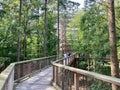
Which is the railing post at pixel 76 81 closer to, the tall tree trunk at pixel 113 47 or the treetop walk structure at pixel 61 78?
the treetop walk structure at pixel 61 78

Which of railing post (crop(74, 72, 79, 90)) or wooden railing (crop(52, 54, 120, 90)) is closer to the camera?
wooden railing (crop(52, 54, 120, 90))

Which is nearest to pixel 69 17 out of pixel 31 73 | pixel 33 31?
pixel 33 31

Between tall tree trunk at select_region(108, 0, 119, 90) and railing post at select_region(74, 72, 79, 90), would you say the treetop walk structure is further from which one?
tall tree trunk at select_region(108, 0, 119, 90)

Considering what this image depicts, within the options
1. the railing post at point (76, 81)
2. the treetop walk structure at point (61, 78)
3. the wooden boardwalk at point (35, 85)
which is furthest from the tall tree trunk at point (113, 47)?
the railing post at point (76, 81)

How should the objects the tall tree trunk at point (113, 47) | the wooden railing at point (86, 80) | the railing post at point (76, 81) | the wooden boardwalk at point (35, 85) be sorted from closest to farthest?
the wooden railing at point (86, 80) < the railing post at point (76, 81) < the tall tree trunk at point (113, 47) < the wooden boardwalk at point (35, 85)

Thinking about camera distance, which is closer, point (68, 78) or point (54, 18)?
point (68, 78)

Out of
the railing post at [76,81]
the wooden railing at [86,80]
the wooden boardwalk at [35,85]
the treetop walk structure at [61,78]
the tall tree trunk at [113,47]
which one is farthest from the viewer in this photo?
the wooden boardwalk at [35,85]

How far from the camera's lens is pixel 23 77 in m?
11.1

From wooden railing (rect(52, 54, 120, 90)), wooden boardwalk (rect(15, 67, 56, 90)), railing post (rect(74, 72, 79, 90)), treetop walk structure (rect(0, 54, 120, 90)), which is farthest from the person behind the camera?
wooden boardwalk (rect(15, 67, 56, 90))

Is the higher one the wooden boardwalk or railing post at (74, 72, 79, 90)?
railing post at (74, 72, 79, 90)

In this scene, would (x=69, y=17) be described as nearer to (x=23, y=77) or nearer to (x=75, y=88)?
(x=23, y=77)

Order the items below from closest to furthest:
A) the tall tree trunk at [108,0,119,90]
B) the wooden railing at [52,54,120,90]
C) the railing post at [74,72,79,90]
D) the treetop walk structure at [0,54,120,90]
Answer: the wooden railing at [52,54,120,90], the treetop walk structure at [0,54,120,90], the railing post at [74,72,79,90], the tall tree trunk at [108,0,119,90]

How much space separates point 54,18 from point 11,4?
28.0 ft

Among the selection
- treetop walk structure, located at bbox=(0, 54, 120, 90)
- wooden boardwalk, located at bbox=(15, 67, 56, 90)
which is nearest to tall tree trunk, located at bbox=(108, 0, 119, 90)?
treetop walk structure, located at bbox=(0, 54, 120, 90)
